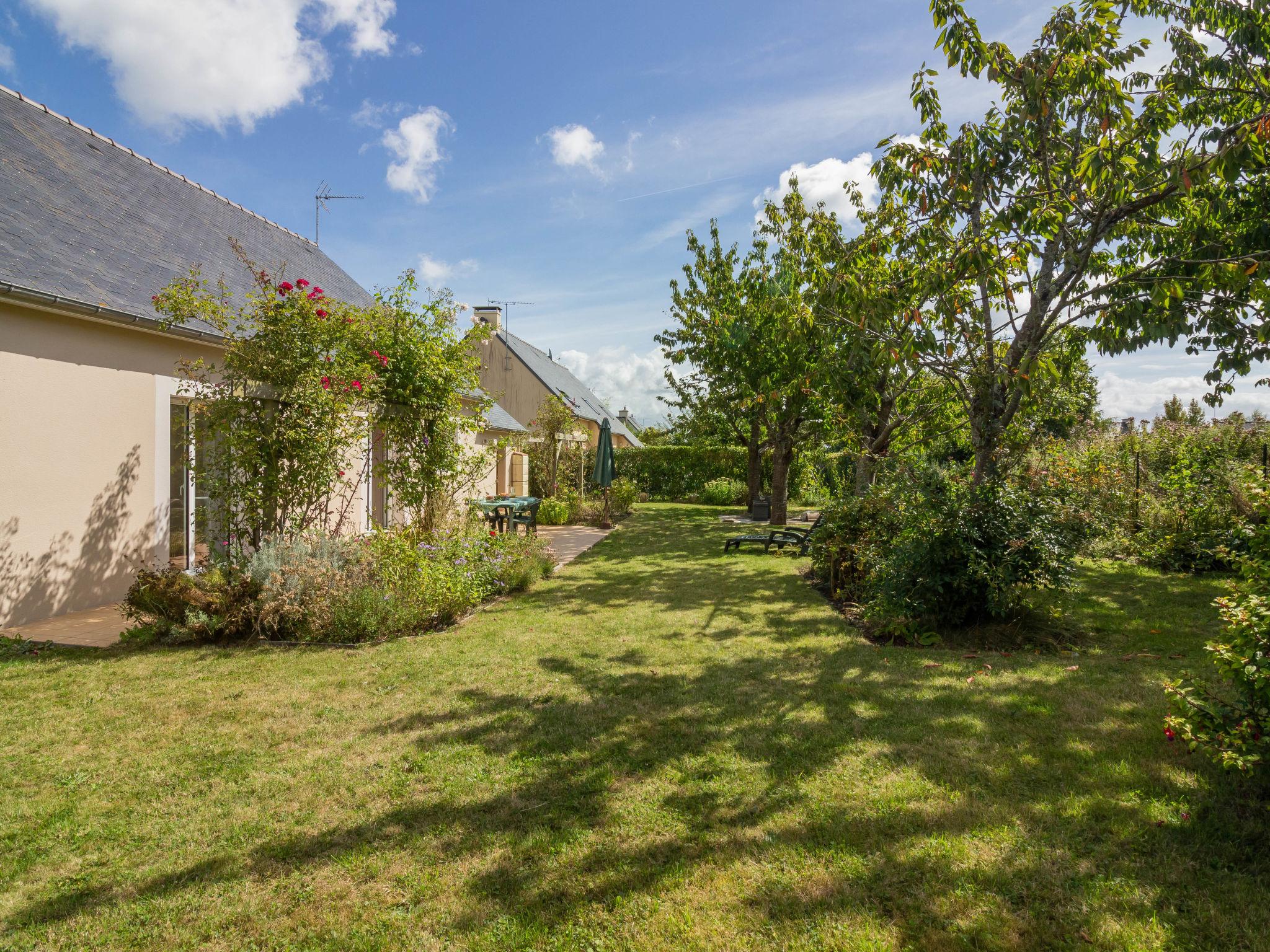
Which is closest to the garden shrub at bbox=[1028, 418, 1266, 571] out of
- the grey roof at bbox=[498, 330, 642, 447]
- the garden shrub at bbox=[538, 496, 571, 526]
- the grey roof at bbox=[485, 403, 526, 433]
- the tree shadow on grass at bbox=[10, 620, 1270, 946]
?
the tree shadow on grass at bbox=[10, 620, 1270, 946]

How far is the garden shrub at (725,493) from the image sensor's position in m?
23.8

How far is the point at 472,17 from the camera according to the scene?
9.05m

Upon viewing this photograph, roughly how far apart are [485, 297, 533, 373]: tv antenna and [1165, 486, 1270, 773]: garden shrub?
27.2 metres

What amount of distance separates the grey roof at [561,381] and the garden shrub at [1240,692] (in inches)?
857

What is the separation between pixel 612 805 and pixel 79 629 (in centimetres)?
622

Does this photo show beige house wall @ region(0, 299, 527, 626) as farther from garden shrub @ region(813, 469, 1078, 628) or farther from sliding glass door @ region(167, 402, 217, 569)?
garden shrub @ region(813, 469, 1078, 628)

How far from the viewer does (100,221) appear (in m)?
8.34

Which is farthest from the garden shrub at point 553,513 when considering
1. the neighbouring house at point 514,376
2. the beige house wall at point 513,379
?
the beige house wall at point 513,379

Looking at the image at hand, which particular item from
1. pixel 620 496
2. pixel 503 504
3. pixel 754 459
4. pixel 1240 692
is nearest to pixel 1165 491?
pixel 1240 692

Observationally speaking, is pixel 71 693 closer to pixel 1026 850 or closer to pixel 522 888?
pixel 522 888

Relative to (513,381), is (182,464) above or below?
below

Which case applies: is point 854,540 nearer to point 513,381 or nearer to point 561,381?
point 513,381

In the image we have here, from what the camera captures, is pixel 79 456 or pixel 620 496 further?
pixel 620 496

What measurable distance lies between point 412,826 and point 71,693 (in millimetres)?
3506
